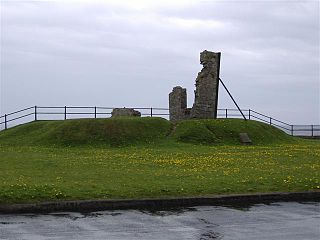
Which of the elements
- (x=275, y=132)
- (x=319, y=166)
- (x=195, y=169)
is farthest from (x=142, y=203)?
(x=275, y=132)

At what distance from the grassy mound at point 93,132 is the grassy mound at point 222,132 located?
4.41ft

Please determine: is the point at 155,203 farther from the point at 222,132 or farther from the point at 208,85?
the point at 208,85

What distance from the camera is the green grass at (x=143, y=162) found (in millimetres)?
14453

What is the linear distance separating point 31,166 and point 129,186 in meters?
6.05

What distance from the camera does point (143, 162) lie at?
21.7 meters

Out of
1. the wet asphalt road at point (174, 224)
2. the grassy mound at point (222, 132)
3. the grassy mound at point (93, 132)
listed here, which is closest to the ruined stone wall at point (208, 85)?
the grassy mound at point (222, 132)

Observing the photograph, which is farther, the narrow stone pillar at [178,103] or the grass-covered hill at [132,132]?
the narrow stone pillar at [178,103]

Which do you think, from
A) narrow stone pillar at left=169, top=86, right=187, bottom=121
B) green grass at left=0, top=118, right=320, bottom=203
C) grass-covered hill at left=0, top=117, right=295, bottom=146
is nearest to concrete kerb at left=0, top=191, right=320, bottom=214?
green grass at left=0, top=118, right=320, bottom=203

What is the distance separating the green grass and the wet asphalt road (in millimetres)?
1629

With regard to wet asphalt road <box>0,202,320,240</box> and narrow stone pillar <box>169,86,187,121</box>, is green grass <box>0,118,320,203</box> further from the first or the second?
narrow stone pillar <box>169,86,187,121</box>

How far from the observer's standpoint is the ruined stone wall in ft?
130

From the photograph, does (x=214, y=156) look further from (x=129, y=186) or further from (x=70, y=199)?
(x=70, y=199)

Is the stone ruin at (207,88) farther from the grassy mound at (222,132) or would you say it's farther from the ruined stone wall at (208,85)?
the grassy mound at (222,132)

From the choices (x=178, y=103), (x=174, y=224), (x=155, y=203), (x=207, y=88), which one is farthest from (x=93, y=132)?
(x=174, y=224)
